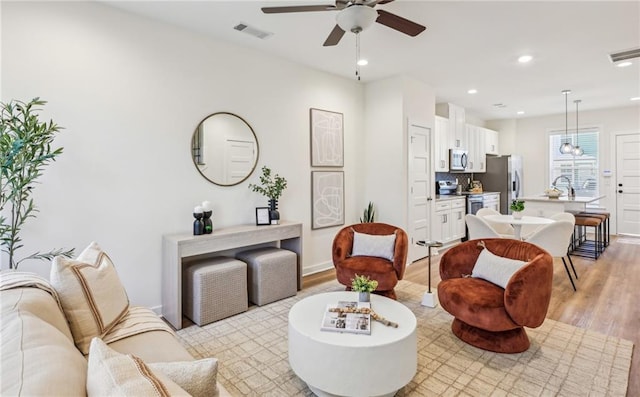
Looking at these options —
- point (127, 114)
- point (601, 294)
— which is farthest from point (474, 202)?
point (127, 114)

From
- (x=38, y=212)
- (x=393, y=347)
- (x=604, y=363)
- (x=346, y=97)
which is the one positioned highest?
(x=346, y=97)

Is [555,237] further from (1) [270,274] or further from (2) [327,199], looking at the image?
(1) [270,274]

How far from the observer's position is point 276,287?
11.5 ft

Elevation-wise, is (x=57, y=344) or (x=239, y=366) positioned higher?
(x=57, y=344)

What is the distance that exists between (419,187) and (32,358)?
483 centimetres

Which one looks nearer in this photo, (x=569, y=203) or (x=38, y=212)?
(x=38, y=212)

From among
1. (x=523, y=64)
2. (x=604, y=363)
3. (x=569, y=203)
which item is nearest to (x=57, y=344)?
(x=604, y=363)

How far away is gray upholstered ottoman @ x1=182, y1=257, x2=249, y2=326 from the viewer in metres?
2.95

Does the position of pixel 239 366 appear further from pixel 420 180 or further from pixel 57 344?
pixel 420 180

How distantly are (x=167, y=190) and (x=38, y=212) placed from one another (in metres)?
0.96

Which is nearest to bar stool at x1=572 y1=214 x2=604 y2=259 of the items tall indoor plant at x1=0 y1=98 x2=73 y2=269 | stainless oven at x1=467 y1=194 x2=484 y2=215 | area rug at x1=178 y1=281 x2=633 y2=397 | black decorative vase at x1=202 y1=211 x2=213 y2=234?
stainless oven at x1=467 y1=194 x2=484 y2=215

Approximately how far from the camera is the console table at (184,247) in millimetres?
2904

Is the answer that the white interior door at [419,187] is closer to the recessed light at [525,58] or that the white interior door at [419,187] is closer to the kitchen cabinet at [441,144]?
the kitchen cabinet at [441,144]

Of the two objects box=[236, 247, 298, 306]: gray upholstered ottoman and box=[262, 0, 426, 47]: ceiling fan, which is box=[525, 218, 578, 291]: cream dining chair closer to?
box=[236, 247, 298, 306]: gray upholstered ottoman
